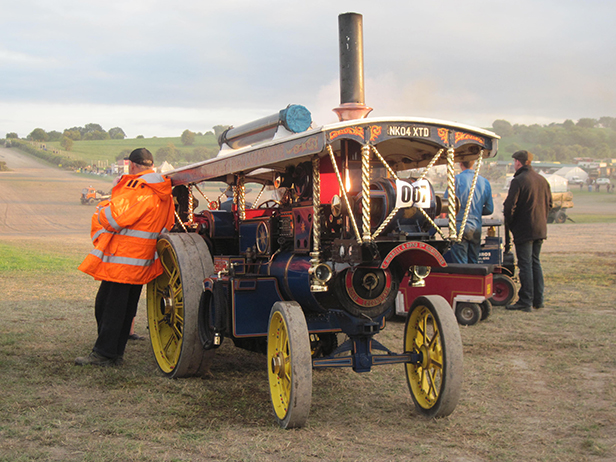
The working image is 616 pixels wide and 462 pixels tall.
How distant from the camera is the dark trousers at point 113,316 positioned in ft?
17.0

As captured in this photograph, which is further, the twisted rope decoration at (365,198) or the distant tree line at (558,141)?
the distant tree line at (558,141)

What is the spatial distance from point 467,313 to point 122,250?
3735 millimetres

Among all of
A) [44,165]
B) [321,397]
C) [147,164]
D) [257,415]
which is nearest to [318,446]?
[257,415]

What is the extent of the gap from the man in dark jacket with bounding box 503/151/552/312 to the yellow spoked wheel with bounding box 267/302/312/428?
4520 millimetres

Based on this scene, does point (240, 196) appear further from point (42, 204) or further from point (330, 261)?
point (42, 204)

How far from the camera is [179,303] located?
5191 millimetres

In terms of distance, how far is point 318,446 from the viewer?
3.42 meters

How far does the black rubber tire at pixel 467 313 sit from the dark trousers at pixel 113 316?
343 cm

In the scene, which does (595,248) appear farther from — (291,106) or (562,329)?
(291,106)

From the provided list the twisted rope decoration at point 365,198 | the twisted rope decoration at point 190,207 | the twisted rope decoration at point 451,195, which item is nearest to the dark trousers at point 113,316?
the twisted rope decoration at point 190,207

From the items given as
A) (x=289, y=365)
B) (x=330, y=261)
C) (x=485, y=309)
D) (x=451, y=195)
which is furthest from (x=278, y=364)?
(x=485, y=309)

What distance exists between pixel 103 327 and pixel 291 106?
94.2 inches

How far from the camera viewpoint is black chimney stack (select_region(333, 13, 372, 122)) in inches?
184

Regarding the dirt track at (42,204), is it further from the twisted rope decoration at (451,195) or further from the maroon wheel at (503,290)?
the twisted rope decoration at (451,195)
